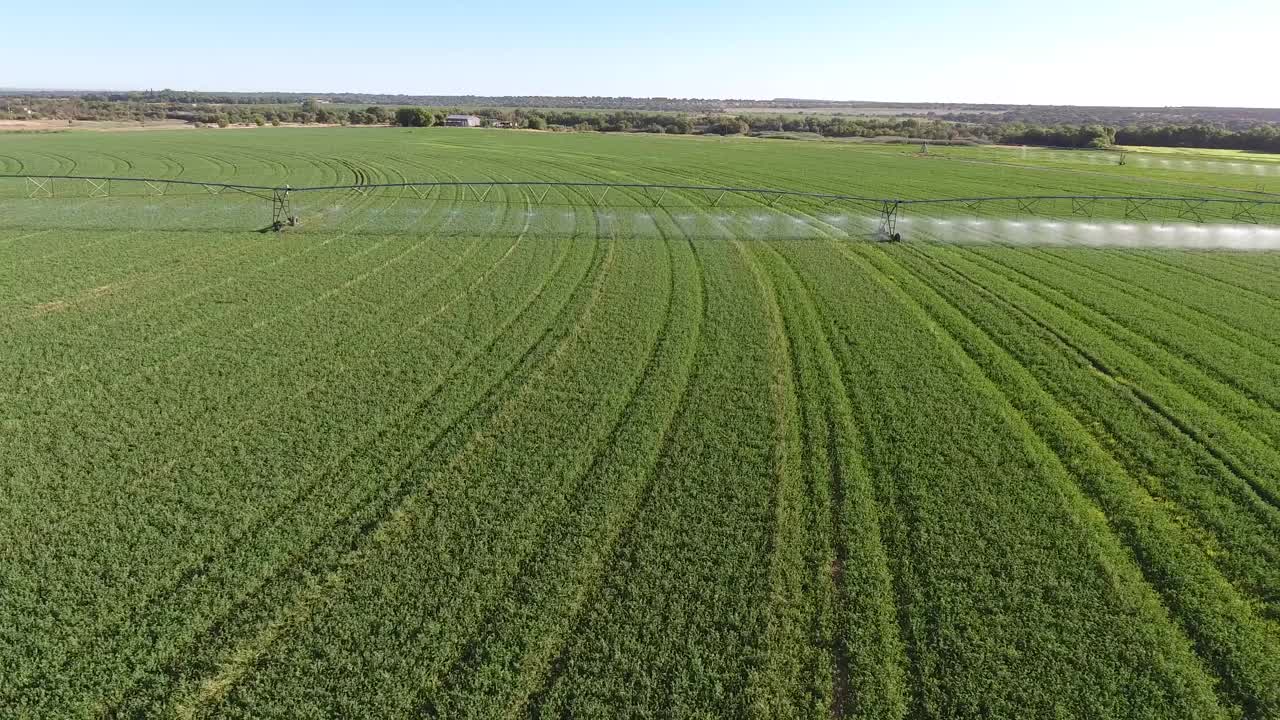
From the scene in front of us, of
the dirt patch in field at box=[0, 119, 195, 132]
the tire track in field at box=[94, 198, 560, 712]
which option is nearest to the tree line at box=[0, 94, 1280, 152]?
the dirt patch in field at box=[0, 119, 195, 132]

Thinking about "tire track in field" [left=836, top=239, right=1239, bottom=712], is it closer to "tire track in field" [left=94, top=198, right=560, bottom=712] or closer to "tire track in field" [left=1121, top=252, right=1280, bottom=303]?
"tire track in field" [left=94, top=198, right=560, bottom=712]

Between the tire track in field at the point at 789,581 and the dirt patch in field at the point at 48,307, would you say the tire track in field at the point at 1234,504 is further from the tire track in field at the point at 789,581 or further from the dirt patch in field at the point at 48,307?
the dirt patch in field at the point at 48,307

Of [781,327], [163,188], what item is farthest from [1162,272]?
[163,188]

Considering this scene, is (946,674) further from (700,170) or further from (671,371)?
(700,170)

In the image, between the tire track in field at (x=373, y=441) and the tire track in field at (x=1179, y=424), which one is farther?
the tire track in field at (x=1179, y=424)

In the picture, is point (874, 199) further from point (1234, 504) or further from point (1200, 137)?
point (1200, 137)

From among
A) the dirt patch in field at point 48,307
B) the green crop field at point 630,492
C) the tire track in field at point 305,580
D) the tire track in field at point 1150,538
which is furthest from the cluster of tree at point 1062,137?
the dirt patch in field at point 48,307

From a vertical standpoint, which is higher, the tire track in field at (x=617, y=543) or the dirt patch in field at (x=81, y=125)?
the dirt patch in field at (x=81, y=125)
